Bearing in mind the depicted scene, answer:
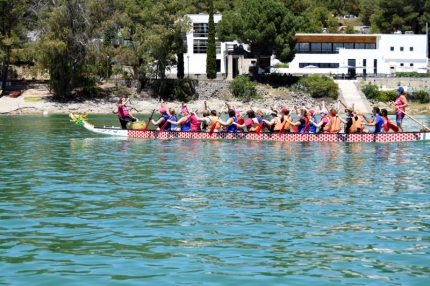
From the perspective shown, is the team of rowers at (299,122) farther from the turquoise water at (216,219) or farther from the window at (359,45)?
the window at (359,45)

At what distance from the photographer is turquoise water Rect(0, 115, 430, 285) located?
11.1 metres

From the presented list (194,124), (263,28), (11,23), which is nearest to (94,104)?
(11,23)

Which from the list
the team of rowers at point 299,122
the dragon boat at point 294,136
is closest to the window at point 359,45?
the team of rowers at point 299,122

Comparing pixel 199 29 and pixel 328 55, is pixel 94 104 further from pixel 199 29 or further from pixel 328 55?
pixel 328 55

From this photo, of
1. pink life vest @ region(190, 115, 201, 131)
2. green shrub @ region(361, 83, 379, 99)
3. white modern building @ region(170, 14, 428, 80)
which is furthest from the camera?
white modern building @ region(170, 14, 428, 80)

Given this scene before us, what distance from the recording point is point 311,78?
70.4m

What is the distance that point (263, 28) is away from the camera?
225 ft

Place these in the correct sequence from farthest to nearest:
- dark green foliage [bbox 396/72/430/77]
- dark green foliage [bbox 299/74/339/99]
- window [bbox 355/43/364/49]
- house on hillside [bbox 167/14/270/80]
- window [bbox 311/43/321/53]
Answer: window [bbox 355/43/364/49], window [bbox 311/43/321/53], house on hillside [bbox 167/14/270/80], dark green foliage [bbox 396/72/430/77], dark green foliage [bbox 299/74/339/99]

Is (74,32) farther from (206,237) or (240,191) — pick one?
(206,237)

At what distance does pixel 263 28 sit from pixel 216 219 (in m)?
55.2

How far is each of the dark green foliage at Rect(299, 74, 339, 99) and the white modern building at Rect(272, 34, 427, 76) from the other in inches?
374

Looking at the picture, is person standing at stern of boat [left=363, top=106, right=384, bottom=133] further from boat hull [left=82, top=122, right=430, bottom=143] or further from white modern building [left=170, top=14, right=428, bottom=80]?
white modern building [left=170, top=14, right=428, bottom=80]

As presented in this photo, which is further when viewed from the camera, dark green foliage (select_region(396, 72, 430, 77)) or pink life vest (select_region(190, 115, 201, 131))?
dark green foliage (select_region(396, 72, 430, 77))

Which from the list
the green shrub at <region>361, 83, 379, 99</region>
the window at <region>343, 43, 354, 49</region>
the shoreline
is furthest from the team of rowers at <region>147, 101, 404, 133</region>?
the window at <region>343, 43, 354, 49</region>
